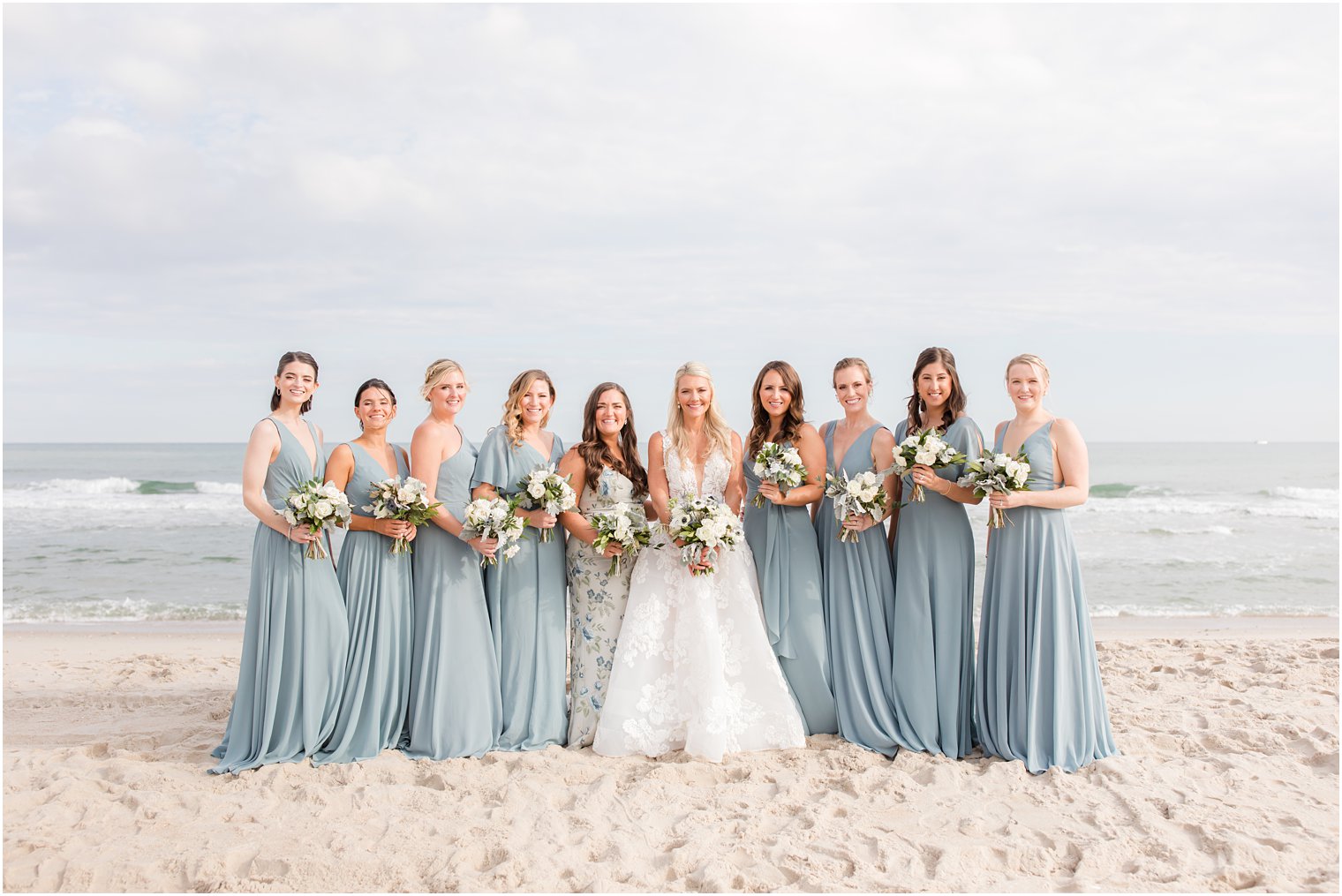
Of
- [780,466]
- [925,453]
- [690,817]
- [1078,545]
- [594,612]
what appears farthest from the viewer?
[1078,545]

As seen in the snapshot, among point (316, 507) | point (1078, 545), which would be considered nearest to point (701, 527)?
point (316, 507)

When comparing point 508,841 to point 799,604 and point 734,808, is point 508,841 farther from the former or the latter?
point 799,604

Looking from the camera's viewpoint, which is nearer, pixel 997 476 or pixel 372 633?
pixel 997 476

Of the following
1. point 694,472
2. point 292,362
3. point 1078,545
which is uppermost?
point 292,362

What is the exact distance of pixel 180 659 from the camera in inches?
Answer: 355

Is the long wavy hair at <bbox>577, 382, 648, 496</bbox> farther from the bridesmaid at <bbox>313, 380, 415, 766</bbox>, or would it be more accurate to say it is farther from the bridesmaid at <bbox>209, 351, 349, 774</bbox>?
the bridesmaid at <bbox>209, 351, 349, 774</bbox>

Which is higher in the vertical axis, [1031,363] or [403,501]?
[1031,363]

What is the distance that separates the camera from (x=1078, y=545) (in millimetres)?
19344

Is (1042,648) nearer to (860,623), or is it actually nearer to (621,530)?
(860,623)

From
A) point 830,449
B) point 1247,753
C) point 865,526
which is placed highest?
point 830,449

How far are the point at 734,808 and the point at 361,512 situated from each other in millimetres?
2932

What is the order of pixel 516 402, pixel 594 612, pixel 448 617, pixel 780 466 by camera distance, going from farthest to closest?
pixel 594 612, pixel 516 402, pixel 448 617, pixel 780 466

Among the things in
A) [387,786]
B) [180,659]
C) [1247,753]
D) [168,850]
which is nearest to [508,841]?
[387,786]

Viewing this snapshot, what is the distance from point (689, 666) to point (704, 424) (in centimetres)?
162
